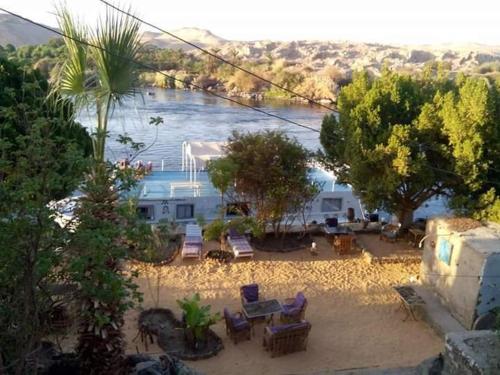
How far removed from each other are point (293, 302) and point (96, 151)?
6.54 meters

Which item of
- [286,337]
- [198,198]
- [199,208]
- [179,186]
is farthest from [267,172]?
[286,337]

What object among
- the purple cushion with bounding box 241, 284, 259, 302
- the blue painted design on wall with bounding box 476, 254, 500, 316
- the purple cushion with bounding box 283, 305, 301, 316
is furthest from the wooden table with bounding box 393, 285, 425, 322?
the purple cushion with bounding box 241, 284, 259, 302

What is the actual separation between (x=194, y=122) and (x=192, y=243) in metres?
32.1

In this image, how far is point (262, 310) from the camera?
35.9 feet

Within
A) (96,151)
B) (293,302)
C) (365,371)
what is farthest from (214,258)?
(96,151)

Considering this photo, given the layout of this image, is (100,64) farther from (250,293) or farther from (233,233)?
(233,233)

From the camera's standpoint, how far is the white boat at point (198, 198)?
1772 cm

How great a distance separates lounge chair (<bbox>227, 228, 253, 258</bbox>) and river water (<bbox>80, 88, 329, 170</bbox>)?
13844 millimetres

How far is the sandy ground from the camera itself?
32.3 ft

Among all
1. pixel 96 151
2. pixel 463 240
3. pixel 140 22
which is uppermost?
pixel 140 22

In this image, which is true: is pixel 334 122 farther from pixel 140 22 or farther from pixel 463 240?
pixel 140 22

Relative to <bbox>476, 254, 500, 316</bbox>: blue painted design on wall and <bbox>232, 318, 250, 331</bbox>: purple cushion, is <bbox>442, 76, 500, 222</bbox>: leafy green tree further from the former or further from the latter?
<bbox>232, 318, 250, 331</bbox>: purple cushion

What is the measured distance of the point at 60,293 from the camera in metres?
5.38

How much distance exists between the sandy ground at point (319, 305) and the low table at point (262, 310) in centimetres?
35
